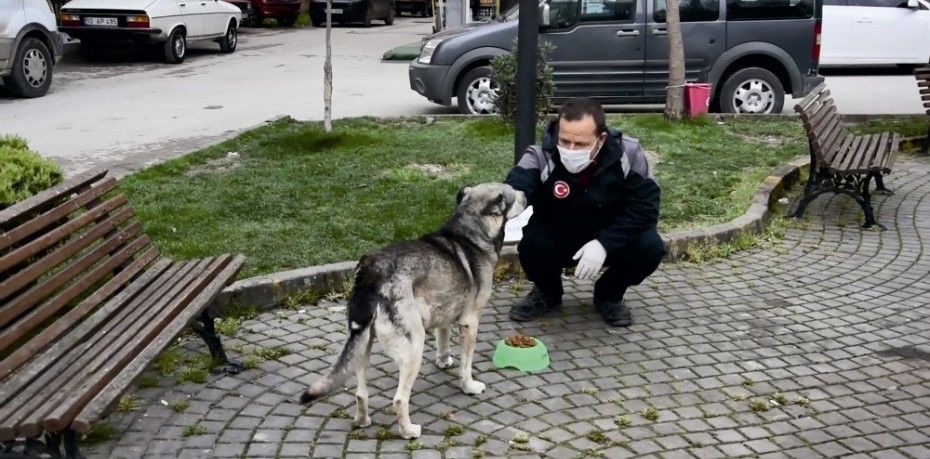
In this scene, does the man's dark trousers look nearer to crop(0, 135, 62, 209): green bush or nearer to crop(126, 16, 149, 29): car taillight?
crop(0, 135, 62, 209): green bush

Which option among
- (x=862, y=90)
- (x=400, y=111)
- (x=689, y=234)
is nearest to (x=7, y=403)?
(x=689, y=234)

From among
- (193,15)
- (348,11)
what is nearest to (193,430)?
(193,15)

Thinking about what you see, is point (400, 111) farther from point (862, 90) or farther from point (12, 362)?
point (12, 362)

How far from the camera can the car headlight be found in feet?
40.9

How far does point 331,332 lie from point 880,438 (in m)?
2.81

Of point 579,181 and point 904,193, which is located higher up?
point 579,181

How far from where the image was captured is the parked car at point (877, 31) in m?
16.4

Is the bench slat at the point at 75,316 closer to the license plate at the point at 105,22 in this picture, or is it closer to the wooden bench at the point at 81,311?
the wooden bench at the point at 81,311

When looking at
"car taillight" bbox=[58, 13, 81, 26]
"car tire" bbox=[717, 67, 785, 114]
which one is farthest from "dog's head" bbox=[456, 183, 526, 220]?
"car taillight" bbox=[58, 13, 81, 26]

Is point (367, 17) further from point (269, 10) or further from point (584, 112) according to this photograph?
point (584, 112)

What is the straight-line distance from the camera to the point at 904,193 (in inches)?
349

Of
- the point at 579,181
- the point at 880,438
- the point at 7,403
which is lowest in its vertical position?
the point at 880,438

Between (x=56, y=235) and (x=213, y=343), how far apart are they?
3.01 feet

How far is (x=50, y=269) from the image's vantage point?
4.36 metres
